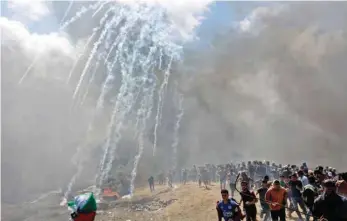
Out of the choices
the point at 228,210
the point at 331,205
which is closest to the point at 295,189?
the point at 228,210

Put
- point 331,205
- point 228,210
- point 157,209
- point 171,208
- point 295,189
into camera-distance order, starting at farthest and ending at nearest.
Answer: point 157,209 < point 171,208 < point 295,189 < point 228,210 < point 331,205

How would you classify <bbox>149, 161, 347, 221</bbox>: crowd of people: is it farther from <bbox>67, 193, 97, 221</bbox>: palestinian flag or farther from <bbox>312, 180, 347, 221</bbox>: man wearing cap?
<bbox>67, 193, 97, 221</bbox>: palestinian flag

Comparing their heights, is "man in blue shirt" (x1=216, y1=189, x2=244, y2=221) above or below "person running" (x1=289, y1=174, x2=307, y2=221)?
below

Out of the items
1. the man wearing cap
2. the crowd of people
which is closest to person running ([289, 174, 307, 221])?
the crowd of people

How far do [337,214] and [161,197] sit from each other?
29692mm

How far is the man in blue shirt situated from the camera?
10039mm

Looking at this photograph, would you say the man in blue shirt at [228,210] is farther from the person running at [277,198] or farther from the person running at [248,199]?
the person running at [277,198]

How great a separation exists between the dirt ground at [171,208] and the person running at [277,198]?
400 inches

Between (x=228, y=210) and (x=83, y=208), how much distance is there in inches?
253

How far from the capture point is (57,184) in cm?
6044

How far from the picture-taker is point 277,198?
37.9 feet

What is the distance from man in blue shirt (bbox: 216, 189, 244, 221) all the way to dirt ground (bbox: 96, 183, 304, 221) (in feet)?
38.8

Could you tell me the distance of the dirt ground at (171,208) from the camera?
25.0m

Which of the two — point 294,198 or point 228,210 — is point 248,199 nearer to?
point 228,210
